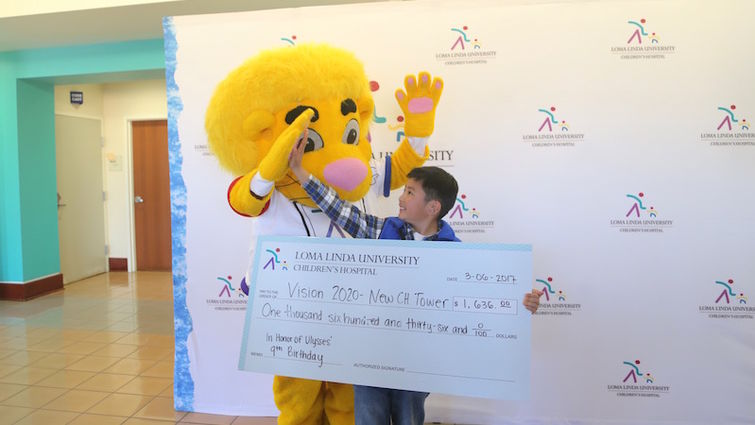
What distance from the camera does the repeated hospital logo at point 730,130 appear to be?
7.44ft

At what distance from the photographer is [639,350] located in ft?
7.77

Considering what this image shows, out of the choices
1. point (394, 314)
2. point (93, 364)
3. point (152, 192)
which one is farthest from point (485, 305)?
point (152, 192)

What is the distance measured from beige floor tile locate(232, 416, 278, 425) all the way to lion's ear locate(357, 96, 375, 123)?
5.43 ft

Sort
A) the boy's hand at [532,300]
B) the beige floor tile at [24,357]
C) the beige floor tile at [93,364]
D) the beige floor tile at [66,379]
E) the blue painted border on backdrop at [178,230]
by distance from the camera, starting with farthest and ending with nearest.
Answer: the beige floor tile at [24,357], the beige floor tile at [93,364], the beige floor tile at [66,379], the blue painted border on backdrop at [178,230], the boy's hand at [532,300]

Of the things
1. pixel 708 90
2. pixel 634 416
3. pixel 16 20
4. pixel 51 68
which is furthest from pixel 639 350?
pixel 51 68

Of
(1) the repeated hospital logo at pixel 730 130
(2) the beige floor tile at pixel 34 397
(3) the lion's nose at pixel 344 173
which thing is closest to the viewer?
(3) the lion's nose at pixel 344 173

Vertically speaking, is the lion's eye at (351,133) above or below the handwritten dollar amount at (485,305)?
above

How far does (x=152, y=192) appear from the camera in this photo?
6355 millimetres

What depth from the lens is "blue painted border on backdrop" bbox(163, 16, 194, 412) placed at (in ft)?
8.16

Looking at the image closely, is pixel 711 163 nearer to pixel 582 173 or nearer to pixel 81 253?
pixel 582 173

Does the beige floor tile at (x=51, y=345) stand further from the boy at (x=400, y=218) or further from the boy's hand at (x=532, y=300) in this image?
the boy's hand at (x=532, y=300)

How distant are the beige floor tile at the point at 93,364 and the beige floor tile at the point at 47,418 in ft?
1.85

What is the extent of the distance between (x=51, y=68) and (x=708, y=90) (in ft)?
17.6

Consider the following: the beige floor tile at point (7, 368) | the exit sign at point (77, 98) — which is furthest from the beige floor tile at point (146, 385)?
the exit sign at point (77, 98)
